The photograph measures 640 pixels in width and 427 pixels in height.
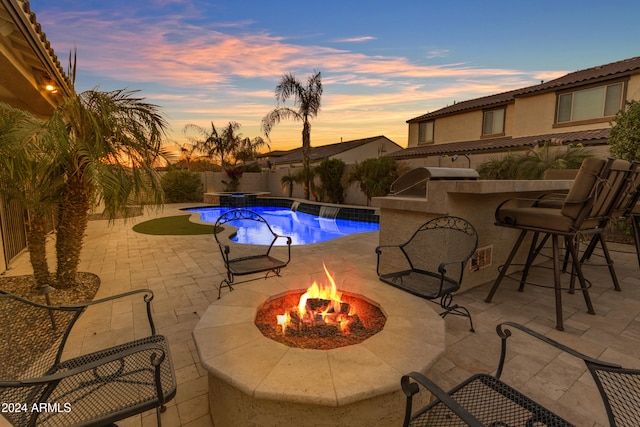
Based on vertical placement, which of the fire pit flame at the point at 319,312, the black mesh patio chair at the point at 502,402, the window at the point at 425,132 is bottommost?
the fire pit flame at the point at 319,312

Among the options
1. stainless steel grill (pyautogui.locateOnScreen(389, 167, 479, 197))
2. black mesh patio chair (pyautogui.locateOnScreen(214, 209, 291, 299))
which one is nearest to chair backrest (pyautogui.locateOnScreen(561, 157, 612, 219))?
stainless steel grill (pyautogui.locateOnScreen(389, 167, 479, 197))

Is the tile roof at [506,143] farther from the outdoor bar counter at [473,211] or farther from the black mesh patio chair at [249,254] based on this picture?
the black mesh patio chair at [249,254]

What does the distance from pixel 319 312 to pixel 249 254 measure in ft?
12.0

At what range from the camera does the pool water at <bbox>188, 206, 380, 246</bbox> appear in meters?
8.97

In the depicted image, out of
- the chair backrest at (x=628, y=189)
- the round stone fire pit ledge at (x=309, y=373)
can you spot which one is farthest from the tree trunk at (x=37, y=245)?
the chair backrest at (x=628, y=189)

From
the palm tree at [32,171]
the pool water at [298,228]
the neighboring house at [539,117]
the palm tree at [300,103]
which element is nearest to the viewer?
the palm tree at [32,171]

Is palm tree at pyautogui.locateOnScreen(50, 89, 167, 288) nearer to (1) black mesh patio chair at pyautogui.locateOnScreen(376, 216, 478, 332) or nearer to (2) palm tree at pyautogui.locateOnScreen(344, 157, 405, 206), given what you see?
(1) black mesh patio chair at pyautogui.locateOnScreen(376, 216, 478, 332)

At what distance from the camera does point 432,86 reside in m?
13.4

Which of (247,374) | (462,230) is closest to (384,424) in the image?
(247,374)

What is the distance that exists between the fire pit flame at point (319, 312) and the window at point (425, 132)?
54.4ft

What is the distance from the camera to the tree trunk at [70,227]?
393 centimetres

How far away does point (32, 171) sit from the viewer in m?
3.25

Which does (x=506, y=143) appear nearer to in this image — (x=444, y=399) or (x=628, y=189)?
(x=628, y=189)

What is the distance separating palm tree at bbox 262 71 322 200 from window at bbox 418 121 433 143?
663 centimetres
